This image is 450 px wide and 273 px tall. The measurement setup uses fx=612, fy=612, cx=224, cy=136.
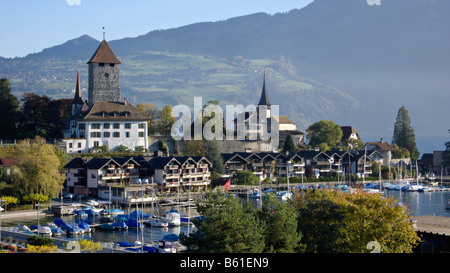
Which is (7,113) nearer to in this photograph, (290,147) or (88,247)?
(290,147)

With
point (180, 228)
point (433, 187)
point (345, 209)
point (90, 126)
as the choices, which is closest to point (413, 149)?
point (433, 187)

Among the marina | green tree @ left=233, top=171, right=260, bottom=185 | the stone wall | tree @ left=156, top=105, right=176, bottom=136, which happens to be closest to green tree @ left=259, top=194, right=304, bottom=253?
the marina

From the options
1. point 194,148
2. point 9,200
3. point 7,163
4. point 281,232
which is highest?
point 194,148

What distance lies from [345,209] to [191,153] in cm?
4624

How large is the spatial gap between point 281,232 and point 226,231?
243cm

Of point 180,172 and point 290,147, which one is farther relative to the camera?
point 290,147

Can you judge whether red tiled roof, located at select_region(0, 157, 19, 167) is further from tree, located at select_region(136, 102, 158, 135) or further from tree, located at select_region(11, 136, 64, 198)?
tree, located at select_region(136, 102, 158, 135)

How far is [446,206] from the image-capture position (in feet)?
196

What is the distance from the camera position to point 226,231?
2273 centimetres

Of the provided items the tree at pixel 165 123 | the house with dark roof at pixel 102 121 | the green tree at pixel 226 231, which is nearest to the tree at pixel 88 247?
the green tree at pixel 226 231

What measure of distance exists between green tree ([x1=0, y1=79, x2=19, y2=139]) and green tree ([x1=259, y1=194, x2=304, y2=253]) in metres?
47.9

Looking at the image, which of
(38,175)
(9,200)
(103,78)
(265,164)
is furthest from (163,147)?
(9,200)
